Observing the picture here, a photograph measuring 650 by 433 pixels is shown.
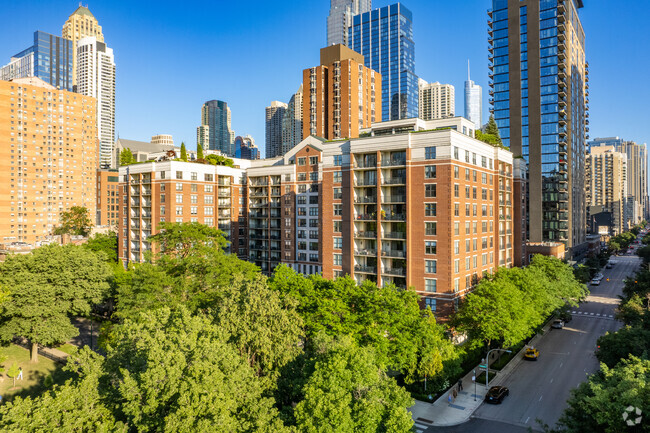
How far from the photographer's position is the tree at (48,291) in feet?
196

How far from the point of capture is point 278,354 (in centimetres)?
3809

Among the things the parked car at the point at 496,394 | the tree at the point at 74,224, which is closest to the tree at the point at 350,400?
the parked car at the point at 496,394

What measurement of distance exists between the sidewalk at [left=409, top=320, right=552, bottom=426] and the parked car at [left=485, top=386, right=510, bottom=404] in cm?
104

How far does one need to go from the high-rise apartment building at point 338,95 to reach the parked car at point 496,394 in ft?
334

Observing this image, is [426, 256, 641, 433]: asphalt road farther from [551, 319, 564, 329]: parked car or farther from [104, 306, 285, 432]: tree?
[104, 306, 285, 432]: tree

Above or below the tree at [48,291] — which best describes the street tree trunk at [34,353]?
below

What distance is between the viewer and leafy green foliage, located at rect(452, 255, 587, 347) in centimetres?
5494

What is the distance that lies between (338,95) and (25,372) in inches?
4462

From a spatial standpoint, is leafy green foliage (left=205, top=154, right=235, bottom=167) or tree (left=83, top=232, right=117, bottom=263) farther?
tree (left=83, top=232, right=117, bottom=263)

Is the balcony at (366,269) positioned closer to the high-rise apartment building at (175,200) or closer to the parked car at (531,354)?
the parked car at (531,354)

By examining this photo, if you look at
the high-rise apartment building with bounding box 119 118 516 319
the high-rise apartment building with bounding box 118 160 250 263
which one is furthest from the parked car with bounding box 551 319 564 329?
the high-rise apartment building with bounding box 118 160 250 263

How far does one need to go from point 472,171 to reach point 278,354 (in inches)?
1771

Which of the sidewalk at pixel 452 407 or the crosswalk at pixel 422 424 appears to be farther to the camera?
the sidewalk at pixel 452 407

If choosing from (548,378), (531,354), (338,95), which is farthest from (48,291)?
(338,95)
